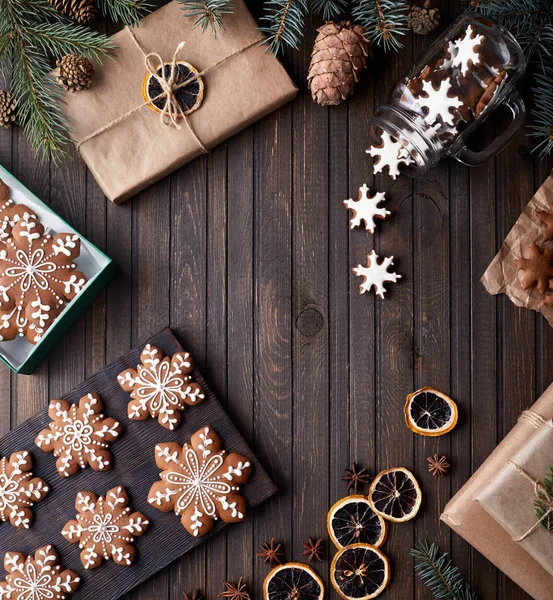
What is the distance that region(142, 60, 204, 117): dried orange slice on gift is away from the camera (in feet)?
4.59

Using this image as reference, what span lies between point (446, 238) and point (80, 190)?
3.05 feet

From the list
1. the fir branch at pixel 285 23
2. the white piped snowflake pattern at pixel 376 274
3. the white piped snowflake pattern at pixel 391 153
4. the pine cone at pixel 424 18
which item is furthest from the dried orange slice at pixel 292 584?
the pine cone at pixel 424 18

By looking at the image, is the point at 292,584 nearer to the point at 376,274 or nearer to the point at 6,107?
the point at 376,274

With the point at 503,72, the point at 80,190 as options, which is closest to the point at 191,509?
the point at 80,190

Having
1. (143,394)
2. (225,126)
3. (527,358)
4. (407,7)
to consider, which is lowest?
(143,394)

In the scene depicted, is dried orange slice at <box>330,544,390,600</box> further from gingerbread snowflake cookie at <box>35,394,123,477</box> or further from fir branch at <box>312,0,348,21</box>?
fir branch at <box>312,0,348,21</box>

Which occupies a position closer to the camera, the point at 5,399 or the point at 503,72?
the point at 503,72

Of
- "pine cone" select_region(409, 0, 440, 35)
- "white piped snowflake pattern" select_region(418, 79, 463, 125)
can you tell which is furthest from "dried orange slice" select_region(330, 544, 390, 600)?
"pine cone" select_region(409, 0, 440, 35)

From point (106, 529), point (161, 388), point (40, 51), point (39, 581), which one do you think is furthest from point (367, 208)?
point (39, 581)

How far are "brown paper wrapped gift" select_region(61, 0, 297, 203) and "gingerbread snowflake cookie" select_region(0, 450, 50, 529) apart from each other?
727 millimetres

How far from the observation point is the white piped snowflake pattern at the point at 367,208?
1433 mm

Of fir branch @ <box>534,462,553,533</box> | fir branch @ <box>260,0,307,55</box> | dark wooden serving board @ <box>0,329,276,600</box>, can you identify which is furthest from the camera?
dark wooden serving board @ <box>0,329,276,600</box>

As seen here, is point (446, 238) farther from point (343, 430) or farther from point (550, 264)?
point (343, 430)

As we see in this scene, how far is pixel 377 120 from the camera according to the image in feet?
4.42
